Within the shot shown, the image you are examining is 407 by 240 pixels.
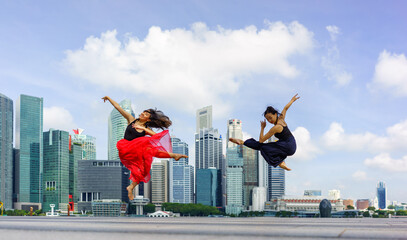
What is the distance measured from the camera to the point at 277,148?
21.2m

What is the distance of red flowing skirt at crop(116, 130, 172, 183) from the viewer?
21.6m

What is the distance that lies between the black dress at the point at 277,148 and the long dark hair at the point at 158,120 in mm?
3757

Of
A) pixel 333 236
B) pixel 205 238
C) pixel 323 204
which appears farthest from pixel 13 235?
pixel 323 204

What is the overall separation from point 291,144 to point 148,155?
6064mm

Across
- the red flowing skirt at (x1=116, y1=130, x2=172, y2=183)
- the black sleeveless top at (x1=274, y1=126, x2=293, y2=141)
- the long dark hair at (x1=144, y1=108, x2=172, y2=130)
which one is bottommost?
the red flowing skirt at (x1=116, y1=130, x2=172, y2=183)

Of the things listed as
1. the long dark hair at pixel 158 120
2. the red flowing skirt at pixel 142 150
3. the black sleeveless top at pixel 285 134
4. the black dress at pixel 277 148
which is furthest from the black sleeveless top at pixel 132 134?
the black sleeveless top at pixel 285 134

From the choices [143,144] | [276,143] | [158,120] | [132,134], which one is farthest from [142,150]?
[276,143]

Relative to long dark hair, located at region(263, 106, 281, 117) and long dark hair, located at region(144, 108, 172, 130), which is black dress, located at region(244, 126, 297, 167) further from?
long dark hair, located at region(144, 108, 172, 130)

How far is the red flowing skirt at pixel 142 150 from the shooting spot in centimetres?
2159

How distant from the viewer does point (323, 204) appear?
68875mm

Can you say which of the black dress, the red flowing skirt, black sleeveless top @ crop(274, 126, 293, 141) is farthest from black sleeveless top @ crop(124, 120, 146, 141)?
black sleeveless top @ crop(274, 126, 293, 141)

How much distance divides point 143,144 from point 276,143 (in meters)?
5.62

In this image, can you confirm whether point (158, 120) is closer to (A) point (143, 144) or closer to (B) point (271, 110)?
(A) point (143, 144)

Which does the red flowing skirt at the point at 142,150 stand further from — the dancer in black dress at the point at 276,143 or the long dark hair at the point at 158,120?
the dancer in black dress at the point at 276,143
